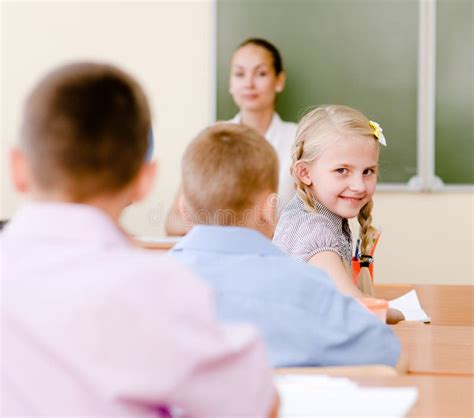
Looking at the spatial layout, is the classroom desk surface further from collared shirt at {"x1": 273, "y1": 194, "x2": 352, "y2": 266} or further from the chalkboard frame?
the chalkboard frame

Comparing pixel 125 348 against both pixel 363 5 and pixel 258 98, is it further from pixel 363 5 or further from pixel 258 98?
pixel 363 5

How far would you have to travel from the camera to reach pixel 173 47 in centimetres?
457

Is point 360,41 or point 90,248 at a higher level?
point 360,41

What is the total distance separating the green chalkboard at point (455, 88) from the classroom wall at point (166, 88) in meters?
0.20

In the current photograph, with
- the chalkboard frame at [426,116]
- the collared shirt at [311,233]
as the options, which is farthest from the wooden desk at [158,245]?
the chalkboard frame at [426,116]

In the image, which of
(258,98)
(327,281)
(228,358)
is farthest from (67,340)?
(258,98)

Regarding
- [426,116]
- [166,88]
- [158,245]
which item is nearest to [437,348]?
[158,245]

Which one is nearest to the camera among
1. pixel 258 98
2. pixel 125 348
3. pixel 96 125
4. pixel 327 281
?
pixel 125 348

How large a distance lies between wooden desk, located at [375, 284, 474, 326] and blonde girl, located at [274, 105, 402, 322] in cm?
24

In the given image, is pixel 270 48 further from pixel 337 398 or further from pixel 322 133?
pixel 337 398

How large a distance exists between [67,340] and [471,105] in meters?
3.75

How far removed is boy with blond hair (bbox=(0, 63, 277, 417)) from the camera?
823 mm

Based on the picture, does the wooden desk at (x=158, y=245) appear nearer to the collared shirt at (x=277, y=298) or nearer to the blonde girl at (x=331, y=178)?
the blonde girl at (x=331, y=178)

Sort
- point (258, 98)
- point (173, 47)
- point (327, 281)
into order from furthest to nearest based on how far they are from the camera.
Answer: point (173, 47) < point (258, 98) < point (327, 281)
